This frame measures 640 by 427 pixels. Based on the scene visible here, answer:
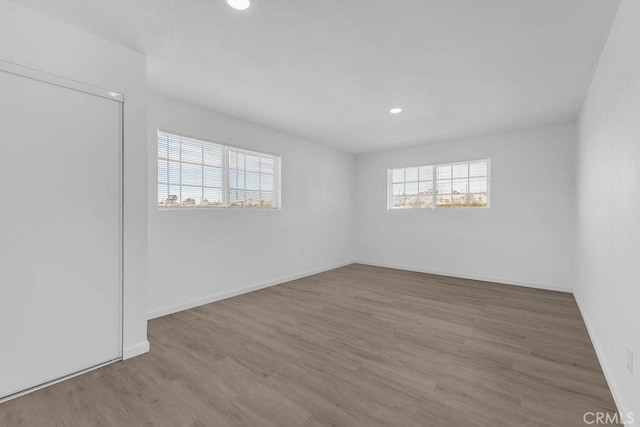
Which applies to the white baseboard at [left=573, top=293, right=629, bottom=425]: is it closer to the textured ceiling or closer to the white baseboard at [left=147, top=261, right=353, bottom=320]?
the textured ceiling

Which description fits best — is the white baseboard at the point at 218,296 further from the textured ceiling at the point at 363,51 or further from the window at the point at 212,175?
the textured ceiling at the point at 363,51

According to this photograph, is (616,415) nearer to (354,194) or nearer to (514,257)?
(514,257)

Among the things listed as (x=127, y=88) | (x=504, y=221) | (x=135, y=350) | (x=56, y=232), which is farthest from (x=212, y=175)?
(x=504, y=221)

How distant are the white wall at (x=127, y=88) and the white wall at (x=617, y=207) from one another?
10.7ft

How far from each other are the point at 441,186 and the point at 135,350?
17.3 ft

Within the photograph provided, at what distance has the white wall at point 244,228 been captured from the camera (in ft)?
10.9

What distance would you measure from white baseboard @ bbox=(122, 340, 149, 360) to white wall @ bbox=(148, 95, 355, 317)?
2.85 feet

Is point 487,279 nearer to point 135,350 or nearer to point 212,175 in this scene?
point 212,175

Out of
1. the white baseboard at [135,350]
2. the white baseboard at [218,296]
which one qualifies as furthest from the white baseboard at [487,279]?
the white baseboard at [135,350]

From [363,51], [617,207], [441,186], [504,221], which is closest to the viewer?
[617,207]

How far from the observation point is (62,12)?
1942 mm

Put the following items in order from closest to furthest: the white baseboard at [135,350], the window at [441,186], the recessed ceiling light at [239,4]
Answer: the recessed ceiling light at [239,4] → the white baseboard at [135,350] → the window at [441,186]

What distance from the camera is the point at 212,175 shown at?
153 inches

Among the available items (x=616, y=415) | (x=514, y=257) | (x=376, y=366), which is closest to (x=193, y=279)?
(x=376, y=366)
